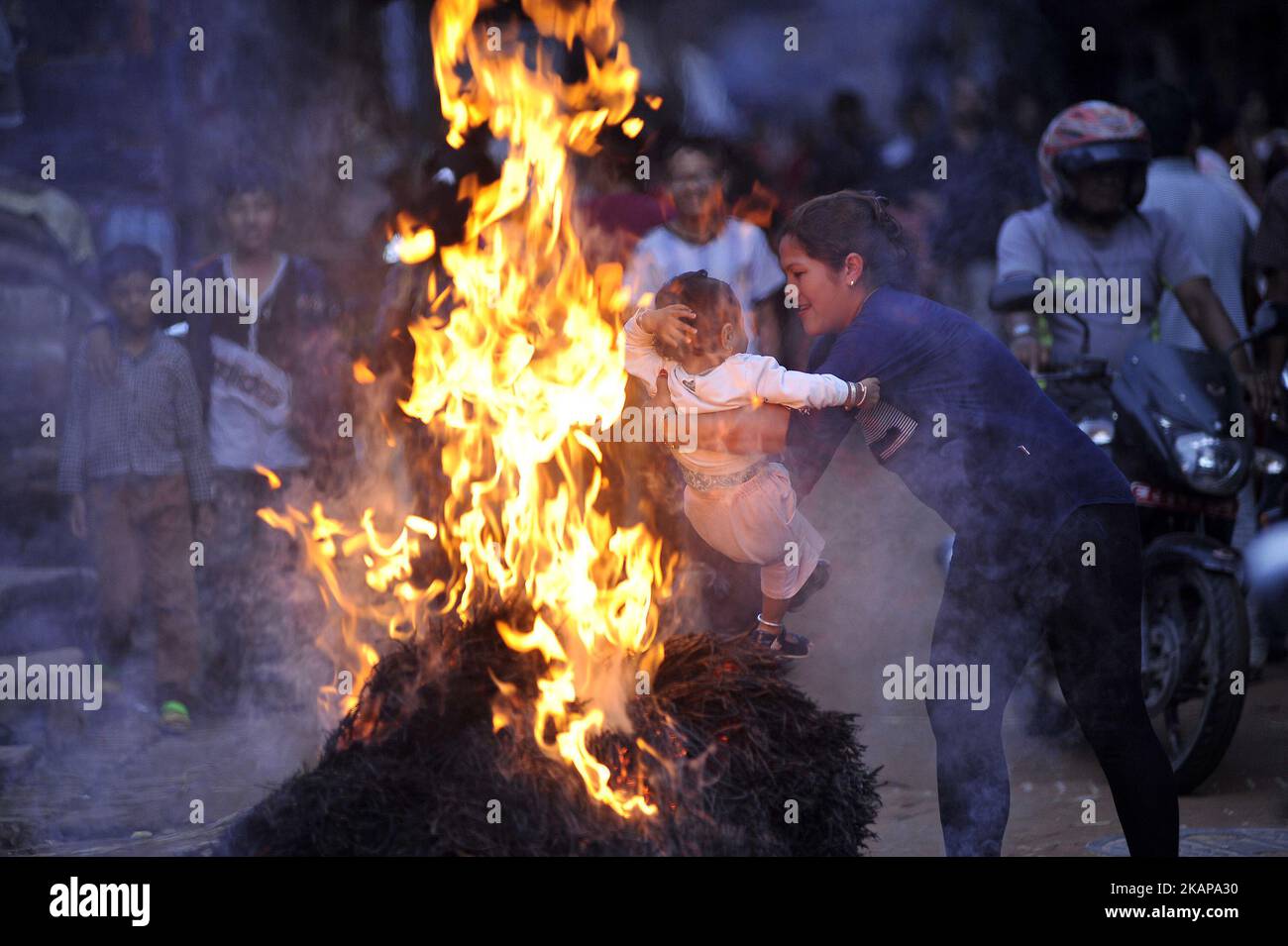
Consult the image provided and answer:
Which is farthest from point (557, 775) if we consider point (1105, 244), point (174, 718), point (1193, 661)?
point (1105, 244)

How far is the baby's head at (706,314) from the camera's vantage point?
4.57m

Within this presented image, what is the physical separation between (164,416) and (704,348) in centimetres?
359

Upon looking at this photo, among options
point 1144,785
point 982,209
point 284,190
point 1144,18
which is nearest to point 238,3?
point 284,190

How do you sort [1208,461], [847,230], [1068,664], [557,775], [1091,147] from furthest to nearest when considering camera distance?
1. [1091,147]
2. [1208,461]
3. [847,230]
4. [1068,664]
5. [557,775]

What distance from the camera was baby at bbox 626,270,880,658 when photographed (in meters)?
4.57

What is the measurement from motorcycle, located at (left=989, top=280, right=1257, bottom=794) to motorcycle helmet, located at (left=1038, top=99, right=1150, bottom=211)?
0.75 m

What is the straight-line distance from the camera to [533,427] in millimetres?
4633

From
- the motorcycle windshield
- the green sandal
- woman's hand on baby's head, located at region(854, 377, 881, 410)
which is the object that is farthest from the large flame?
the motorcycle windshield

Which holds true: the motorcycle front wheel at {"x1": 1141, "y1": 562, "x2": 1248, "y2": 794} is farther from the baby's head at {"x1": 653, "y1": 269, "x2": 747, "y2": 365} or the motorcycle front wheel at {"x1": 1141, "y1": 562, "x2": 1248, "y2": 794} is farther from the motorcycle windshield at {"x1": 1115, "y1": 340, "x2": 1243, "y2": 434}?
the baby's head at {"x1": 653, "y1": 269, "x2": 747, "y2": 365}

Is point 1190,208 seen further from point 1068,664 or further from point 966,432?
point 1068,664

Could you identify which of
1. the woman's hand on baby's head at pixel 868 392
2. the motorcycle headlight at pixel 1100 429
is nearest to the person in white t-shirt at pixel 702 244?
the motorcycle headlight at pixel 1100 429

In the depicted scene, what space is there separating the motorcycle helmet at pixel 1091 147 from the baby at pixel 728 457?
227 cm

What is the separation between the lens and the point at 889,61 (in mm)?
10727

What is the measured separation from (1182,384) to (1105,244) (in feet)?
2.72
